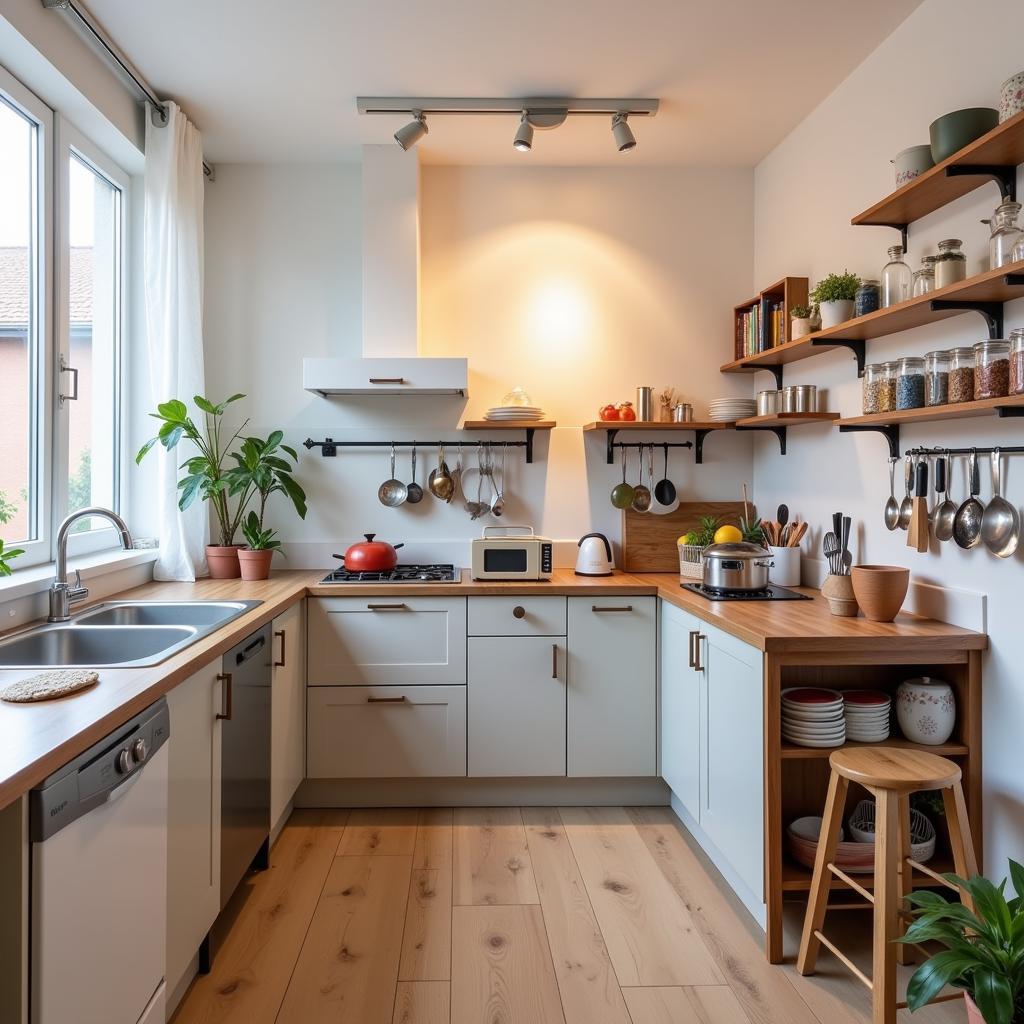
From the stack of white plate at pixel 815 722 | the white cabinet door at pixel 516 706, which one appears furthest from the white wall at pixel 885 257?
the white cabinet door at pixel 516 706

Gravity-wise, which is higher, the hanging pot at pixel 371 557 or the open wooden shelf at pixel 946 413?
the open wooden shelf at pixel 946 413

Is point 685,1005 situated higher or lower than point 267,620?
lower

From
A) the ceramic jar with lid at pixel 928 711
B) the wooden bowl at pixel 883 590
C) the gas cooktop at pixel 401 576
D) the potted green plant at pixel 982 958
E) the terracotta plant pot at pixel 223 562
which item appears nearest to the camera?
the potted green plant at pixel 982 958

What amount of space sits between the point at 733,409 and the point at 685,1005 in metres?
A: 2.22

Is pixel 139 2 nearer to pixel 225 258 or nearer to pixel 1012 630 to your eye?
pixel 225 258

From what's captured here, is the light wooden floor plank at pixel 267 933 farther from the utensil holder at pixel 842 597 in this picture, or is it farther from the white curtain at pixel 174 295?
the utensil holder at pixel 842 597

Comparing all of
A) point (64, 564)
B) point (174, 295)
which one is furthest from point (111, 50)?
point (64, 564)

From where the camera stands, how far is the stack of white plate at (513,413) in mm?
3203

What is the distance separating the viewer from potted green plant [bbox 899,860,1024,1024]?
133 cm

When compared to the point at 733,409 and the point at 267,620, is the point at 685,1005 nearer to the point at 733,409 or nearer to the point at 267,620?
the point at 267,620

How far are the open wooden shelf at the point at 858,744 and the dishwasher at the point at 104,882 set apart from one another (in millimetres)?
1525

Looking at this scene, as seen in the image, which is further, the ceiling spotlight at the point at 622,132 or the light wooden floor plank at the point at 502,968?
the ceiling spotlight at the point at 622,132

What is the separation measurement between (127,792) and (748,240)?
3.30 meters

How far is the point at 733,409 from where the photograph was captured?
324cm
